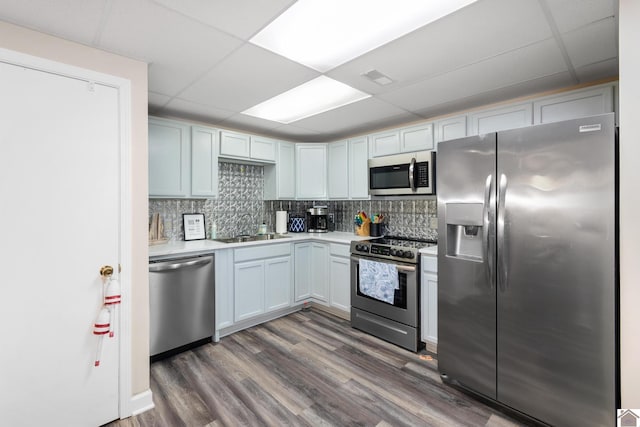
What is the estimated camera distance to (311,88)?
267cm

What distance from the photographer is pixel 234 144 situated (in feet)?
11.8

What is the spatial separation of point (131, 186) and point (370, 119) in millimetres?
2428

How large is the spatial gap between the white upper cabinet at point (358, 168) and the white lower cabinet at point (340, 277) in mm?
726

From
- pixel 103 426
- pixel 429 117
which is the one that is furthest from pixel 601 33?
pixel 103 426

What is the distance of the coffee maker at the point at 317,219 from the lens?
14.0 feet

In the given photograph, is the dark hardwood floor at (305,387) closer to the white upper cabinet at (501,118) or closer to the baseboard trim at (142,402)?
the baseboard trim at (142,402)

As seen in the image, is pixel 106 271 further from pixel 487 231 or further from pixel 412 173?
pixel 412 173

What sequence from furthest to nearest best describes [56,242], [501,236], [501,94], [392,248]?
1. [392,248]
2. [501,94]
3. [501,236]
4. [56,242]

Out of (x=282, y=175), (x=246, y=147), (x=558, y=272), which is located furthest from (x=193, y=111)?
(x=558, y=272)

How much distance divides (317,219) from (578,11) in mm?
3352

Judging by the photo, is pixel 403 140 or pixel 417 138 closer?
Answer: pixel 417 138

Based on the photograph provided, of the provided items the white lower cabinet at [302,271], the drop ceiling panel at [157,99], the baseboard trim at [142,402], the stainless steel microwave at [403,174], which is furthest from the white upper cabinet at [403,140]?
the baseboard trim at [142,402]

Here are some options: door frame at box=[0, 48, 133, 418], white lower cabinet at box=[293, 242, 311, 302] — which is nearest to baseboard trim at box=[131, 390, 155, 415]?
door frame at box=[0, 48, 133, 418]

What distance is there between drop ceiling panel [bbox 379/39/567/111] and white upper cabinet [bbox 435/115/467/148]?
1.01ft
